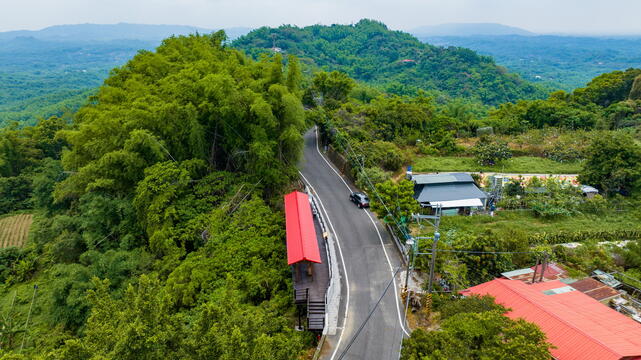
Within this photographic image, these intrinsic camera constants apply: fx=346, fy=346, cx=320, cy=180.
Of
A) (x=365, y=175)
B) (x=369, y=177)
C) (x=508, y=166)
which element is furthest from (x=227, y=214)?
(x=508, y=166)

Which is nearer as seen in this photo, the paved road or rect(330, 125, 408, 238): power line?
the paved road

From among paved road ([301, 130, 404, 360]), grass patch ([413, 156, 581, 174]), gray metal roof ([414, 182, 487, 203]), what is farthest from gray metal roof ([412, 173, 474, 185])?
paved road ([301, 130, 404, 360])

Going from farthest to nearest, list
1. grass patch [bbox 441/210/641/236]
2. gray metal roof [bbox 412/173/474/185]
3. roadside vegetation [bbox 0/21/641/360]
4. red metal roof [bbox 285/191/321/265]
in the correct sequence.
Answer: gray metal roof [bbox 412/173/474/185] → grass patch [bbox 441/210/641/236] → red metal roof [bbox 285/191/321/265] → roadside vegetation [bbox 0/21/641/360]

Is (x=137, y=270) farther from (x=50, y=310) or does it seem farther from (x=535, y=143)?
(x=535, y=143)

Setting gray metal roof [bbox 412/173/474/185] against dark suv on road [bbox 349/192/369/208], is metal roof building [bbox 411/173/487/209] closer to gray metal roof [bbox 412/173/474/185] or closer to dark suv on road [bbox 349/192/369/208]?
gray metal roof [bbox 412/173/474/185]

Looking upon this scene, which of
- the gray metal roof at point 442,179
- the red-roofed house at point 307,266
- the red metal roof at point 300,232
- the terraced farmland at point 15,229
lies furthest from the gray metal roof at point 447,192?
the terraced farmland at point 15,229

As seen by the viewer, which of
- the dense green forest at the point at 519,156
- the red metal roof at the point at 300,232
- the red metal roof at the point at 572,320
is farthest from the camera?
the dense green forest at the point at 519,156

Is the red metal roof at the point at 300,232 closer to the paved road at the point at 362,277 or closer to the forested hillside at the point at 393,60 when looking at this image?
the paved road at the point at 362,277

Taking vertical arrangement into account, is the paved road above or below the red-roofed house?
below
